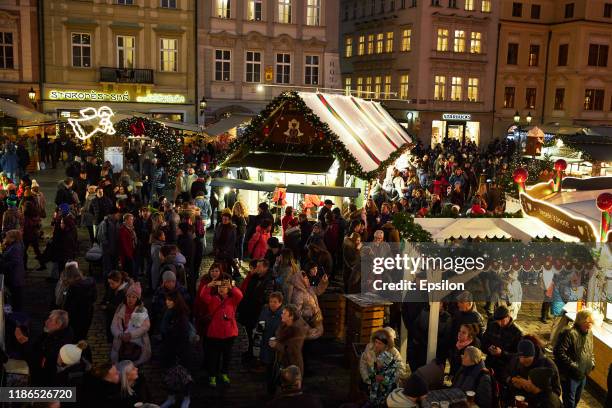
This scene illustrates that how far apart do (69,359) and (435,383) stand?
3.72 meters

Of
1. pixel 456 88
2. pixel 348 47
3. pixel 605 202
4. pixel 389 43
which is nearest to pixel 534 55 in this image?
pixel 456 88

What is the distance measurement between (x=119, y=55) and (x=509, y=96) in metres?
26.2

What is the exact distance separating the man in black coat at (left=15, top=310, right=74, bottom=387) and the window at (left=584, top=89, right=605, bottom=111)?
141ft

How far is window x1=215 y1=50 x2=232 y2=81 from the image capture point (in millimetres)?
33531

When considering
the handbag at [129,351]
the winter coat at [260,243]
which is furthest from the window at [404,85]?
the handbag at [129,351]

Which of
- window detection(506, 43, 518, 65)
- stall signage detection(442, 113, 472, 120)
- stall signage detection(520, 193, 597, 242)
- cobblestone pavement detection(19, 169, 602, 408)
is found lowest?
cobblestone pavement detection(19, 169, 602, 408)

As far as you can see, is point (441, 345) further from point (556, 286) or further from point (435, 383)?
point (556, 286)

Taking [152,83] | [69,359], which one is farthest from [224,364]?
[152,83]

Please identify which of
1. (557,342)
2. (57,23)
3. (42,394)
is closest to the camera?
(42,394)

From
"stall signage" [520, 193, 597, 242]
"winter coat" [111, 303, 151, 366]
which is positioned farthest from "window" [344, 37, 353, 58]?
"winter coat" [111, 303, 151, 366]

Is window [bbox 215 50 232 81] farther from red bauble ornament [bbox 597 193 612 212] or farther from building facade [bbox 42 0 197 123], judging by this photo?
red bauble ornament [bbox 597 193 612 212]

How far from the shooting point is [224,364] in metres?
8.05

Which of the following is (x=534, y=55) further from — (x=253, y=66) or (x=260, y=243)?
(x=260, y=243)

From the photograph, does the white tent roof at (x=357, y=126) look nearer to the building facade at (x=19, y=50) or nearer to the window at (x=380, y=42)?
the building facade at (x=19, y=50)
